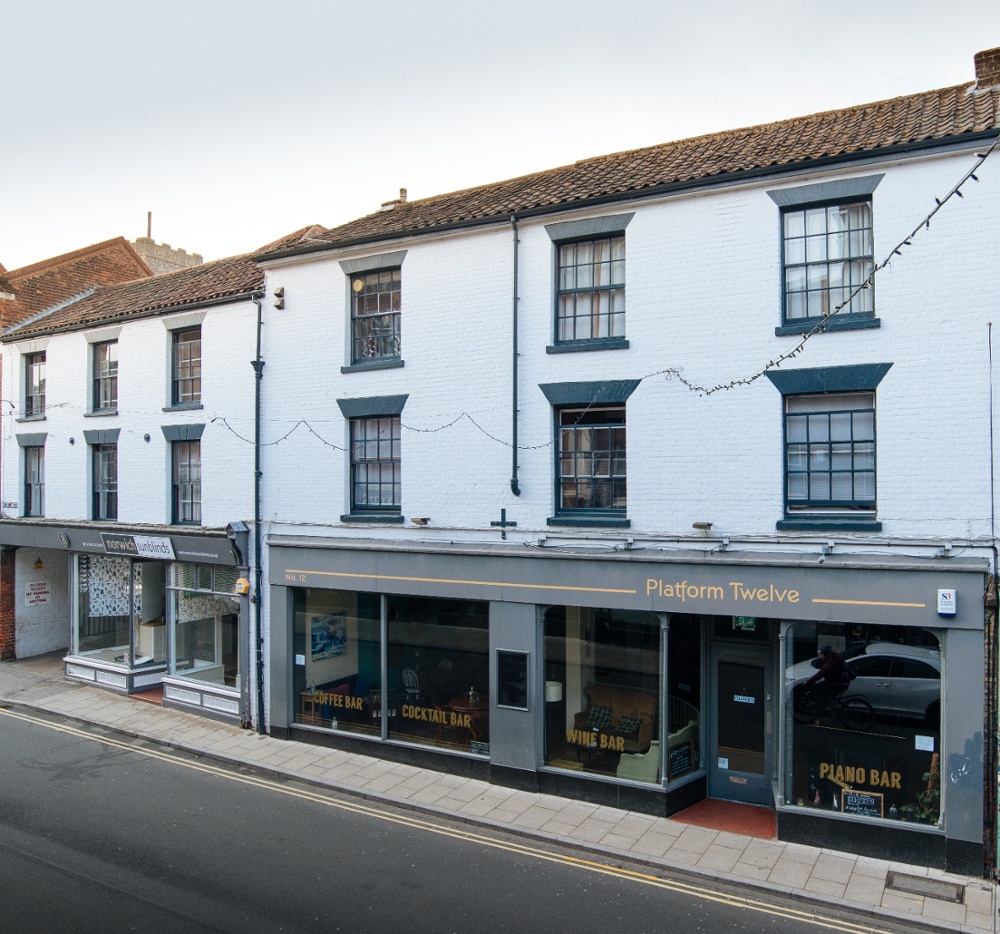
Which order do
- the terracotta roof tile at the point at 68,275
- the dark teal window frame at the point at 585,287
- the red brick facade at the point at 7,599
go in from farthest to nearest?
the terracotta roof tile at the point at 68,275 → the red brick facade at the point at 7,599 → the dark teal window frame at the point at 585,287

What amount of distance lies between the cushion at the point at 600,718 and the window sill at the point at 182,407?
10.2m

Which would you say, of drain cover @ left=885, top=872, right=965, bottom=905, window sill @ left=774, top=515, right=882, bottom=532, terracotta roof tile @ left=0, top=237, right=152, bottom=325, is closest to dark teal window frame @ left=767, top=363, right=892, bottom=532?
window sill @ left=774, top=515, right=882, bottom=532

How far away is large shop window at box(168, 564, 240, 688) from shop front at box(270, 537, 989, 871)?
70.3 inches

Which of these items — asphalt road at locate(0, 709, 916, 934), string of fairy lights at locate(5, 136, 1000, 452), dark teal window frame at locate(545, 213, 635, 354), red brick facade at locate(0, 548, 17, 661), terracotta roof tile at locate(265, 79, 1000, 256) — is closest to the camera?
asphalt road at locate(0, 709, 916, 934)

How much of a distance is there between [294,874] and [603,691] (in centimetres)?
500

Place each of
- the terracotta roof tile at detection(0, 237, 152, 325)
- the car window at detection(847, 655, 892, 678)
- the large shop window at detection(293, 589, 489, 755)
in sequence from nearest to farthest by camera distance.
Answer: the car window at detection(847, 655, 892, 678), the large shop window at detection(293, 589, 489, 755), the terracotta roof tile at detection(0, 237, 152, 325)

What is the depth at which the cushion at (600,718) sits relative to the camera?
12.5m

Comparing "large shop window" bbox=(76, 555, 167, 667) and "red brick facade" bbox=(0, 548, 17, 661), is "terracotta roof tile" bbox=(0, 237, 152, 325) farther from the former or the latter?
"large shop window" bbox=(76, 555, 167, 667)

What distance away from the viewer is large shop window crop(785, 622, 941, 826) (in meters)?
10.3

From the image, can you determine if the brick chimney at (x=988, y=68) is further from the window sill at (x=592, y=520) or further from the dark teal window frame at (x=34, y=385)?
the dark teal window frame at (x=34, y=385)

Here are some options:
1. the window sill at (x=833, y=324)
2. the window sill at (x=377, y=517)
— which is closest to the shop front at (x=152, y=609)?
the window sill at (x=377, y=517)

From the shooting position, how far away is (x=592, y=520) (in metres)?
12.5

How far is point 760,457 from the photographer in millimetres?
11328

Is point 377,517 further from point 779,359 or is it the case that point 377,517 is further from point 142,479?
point 779,359
